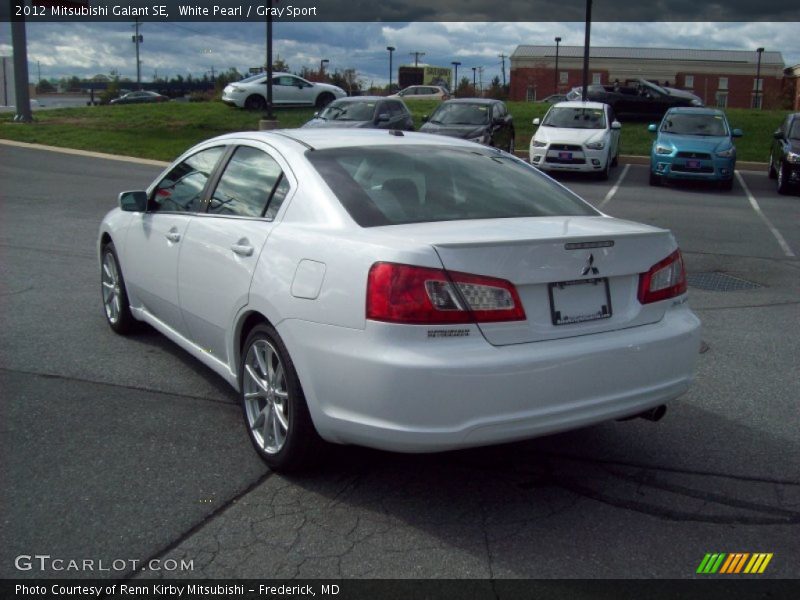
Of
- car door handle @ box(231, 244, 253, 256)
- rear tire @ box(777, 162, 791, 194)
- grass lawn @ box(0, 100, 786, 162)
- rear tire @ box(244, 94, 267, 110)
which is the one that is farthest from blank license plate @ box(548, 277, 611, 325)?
rear tire @ box(244, 94, 267, 110)

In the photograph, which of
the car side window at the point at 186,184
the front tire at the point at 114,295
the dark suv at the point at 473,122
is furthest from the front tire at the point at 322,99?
the car side window at the point at 186,184

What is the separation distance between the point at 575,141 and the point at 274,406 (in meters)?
16.7

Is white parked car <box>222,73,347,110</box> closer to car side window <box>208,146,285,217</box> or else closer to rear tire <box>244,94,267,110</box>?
rear tire <box>244,94,267,110</box>

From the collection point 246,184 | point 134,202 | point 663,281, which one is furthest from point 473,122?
point 663,281

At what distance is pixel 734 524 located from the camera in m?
3.71

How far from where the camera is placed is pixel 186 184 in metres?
5.52

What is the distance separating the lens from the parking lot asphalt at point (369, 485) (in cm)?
341

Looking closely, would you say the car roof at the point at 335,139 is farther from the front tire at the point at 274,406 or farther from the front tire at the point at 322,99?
the front tire at the point at 322,99

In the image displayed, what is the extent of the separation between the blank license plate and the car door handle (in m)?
1.52

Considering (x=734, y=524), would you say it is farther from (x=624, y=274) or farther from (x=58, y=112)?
(x=58, y=112)

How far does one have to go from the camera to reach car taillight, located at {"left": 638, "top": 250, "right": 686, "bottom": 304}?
4.02m

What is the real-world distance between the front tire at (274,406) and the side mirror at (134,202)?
1.82 meters
